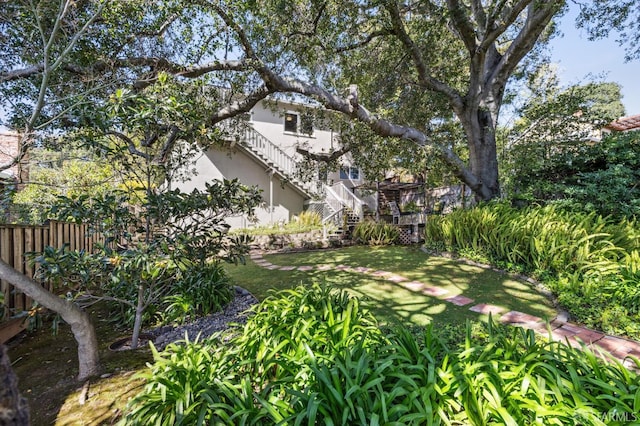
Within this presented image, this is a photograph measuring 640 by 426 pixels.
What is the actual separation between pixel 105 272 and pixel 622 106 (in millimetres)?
40266

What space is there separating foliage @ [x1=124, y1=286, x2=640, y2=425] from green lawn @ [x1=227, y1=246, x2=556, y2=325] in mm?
1621

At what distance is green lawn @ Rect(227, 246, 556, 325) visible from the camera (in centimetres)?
373

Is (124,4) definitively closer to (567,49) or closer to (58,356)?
(58,356)

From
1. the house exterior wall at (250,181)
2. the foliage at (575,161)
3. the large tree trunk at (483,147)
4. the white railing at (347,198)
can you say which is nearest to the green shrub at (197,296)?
the large tree trunk at (483,147)

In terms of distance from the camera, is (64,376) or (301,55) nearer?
(64,376)

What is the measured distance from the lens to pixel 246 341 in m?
2.23

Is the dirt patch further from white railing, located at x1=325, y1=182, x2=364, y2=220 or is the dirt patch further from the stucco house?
white railing, located at x1=325, y1=182, x2=364, y2=220

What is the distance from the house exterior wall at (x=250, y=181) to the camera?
40.4ft

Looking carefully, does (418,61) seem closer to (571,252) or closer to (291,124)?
(571,252)

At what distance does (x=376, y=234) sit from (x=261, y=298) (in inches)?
269

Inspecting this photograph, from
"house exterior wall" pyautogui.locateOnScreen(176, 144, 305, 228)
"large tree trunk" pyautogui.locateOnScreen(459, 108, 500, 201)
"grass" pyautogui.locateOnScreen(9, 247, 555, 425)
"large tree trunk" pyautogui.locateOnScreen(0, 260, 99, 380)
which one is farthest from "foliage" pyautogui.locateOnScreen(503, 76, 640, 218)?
"large tree trunk" pyautogui.locateOnScreen(0, 260, 99, 380)

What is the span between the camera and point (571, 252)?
447 centimetres

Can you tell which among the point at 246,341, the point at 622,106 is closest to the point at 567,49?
the point at 246,341

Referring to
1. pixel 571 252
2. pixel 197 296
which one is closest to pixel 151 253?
pixel 197 296
